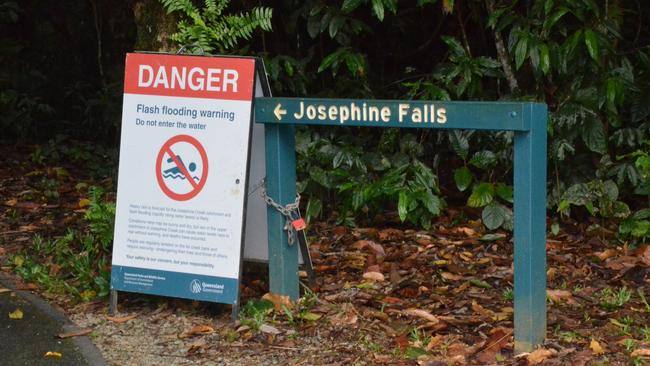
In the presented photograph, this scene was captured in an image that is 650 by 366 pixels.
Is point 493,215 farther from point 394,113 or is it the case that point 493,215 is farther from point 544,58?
point 394,113

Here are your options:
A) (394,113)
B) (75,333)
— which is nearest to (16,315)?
(75,333)

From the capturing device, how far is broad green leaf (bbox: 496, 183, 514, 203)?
6688mm

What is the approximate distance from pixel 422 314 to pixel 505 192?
5.89 feet

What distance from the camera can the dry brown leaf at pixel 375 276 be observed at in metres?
5.88

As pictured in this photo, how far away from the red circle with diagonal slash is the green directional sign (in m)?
0.35

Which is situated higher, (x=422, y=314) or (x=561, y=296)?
(x=561, y=296)

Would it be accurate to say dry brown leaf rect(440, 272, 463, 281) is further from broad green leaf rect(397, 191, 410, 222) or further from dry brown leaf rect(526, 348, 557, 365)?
dry brown leaf rect(526, 348, 557, 365)

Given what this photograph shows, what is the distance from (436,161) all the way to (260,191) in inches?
86.8

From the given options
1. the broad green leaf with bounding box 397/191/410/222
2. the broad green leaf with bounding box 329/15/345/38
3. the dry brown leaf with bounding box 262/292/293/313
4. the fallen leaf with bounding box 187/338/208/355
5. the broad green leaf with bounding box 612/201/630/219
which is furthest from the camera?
the broad green leaf with bounding box 329/15/345/38

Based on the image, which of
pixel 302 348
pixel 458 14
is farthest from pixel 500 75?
pixel 302 348

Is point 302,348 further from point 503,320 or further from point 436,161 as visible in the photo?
point 436,161

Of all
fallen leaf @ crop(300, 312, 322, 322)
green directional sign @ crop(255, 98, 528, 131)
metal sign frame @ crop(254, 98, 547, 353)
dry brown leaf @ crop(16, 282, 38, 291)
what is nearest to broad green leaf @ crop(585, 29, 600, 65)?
metal sign frame @ crop(254, 98, 547, 353)

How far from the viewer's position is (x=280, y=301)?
211 inches

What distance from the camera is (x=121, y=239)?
5.45 m
